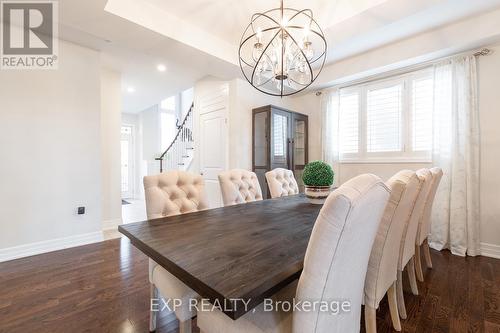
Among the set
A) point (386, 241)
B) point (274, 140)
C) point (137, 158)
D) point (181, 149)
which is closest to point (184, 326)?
point (386, 241)

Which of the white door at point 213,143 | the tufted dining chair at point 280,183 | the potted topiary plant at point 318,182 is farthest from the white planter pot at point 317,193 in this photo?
the white door at point 213,143

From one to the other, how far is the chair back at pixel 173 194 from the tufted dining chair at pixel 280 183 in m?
0.96

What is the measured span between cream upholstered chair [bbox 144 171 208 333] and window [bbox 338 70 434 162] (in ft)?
9.30

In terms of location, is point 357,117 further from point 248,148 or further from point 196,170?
point 196,170

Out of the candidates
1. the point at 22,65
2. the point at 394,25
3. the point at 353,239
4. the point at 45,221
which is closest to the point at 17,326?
the point at 45,221

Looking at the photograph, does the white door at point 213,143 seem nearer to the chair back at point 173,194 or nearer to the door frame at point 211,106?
the door frame at point 211,106

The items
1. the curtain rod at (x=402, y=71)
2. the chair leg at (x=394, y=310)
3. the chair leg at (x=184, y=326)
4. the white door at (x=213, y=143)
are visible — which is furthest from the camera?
the white door at (x=213, y=143)

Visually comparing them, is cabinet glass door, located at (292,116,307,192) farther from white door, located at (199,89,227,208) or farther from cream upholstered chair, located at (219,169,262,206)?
cream upholstered chair, located at (219,169,262,206)

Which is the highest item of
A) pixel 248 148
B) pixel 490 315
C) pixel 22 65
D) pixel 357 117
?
pixel 22 65

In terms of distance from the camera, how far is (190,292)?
1079mm

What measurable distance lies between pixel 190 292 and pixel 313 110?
3.84m

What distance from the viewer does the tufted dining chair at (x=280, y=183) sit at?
2.63 metres

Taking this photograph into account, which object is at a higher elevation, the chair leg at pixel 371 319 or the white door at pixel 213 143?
the white door at pixel 213 143

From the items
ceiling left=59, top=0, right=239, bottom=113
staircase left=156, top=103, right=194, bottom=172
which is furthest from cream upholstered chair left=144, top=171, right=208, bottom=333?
staircase left=156, top=103, right=194, bottom=172
